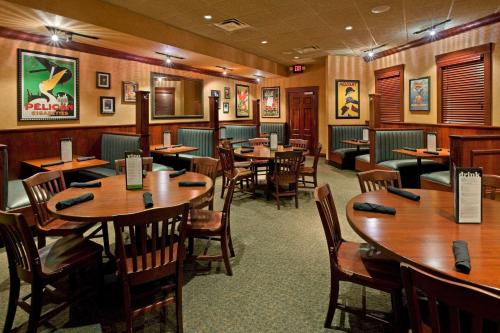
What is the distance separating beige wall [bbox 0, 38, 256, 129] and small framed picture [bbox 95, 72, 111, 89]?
5 cm

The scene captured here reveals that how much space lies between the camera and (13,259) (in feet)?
6.76

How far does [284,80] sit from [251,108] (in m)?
1.45

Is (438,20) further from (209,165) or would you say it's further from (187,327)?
(187,327)

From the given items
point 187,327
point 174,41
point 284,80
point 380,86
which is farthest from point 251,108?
point 187,327

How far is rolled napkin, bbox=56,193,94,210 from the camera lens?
2.27m

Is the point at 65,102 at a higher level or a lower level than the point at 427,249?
higher

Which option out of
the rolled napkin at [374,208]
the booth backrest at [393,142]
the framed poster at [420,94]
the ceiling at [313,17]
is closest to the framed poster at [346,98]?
the ceiling at [313,17]

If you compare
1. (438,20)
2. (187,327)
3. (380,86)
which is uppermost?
(438,20)

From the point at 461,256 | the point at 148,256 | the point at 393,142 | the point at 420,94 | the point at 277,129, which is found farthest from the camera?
the point at 277,129

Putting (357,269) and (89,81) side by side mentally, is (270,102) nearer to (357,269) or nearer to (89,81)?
(89,81)

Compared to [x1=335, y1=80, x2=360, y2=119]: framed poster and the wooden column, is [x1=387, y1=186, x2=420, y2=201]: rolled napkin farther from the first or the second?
[x1=335, y1=80, x2=360, y2=119]: framed poster

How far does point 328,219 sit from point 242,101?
8820mm

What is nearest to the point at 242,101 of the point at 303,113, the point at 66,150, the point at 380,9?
the point at 303,113

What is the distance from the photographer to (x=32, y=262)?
1938mm
